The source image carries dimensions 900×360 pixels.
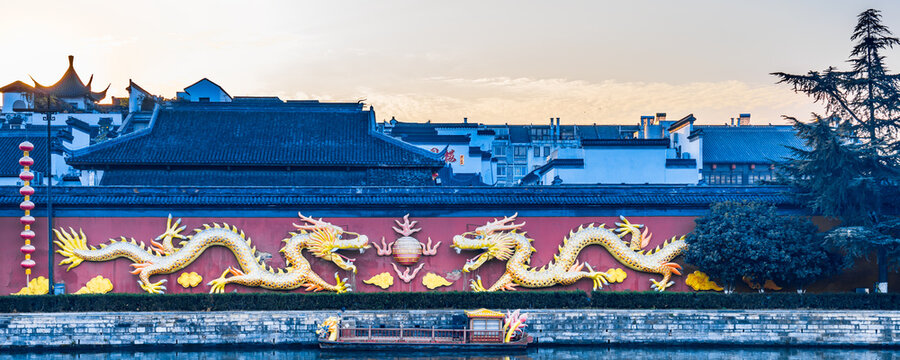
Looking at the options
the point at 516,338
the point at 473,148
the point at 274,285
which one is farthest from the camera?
the point at 473,148

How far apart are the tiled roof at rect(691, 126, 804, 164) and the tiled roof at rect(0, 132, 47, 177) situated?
3185cm

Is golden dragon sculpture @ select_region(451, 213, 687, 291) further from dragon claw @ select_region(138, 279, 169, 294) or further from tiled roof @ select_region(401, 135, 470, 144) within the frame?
tiled roof @ select_region(401, 135, 470, 144)

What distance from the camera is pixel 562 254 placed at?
2239 cm

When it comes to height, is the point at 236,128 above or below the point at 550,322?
above

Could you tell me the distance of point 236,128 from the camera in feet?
97.7

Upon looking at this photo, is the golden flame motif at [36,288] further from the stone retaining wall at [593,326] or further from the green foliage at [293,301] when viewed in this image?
the stone retaining wall at [593,326]

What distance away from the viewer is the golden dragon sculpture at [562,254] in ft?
72.7

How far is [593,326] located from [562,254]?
2841 mm

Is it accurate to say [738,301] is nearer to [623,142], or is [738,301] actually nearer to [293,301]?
[293,301]

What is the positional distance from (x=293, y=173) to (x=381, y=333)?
10.1 m

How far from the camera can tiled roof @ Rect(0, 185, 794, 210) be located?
21.9m

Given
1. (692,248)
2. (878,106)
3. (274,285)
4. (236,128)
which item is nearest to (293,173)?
(236,128)

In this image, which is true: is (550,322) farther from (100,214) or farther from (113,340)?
(100,214)

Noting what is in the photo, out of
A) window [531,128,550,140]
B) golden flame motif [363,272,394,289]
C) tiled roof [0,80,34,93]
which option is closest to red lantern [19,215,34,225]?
golden flame motif [363,272,394,289]
